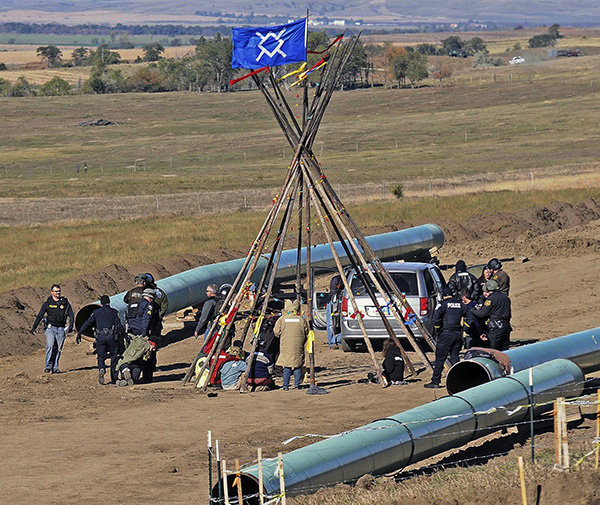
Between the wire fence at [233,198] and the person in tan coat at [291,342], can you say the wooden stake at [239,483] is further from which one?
the wire fence at [233,198]

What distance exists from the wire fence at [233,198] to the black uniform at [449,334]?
1224 inches

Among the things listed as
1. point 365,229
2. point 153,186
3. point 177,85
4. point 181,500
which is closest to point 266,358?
point 181,500

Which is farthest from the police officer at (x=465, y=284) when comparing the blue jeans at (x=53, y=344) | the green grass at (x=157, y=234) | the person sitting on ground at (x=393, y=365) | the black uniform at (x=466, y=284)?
the green grass at (x=157, y=234)

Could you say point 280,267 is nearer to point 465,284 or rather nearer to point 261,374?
point 465,284

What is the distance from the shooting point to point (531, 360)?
49.2 ft

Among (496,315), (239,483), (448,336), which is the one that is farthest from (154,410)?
(239,483)

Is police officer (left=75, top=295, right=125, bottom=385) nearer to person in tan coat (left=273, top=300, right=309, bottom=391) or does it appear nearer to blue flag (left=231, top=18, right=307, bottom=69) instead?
person in tan coat (left=273, top=300, right=309, bottom=391)

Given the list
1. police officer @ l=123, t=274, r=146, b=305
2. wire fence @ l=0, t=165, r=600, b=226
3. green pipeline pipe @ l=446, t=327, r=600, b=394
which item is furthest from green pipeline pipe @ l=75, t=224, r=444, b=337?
wire fence @ l=0, t=165, r=600, b=226

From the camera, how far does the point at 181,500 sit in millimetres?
10984

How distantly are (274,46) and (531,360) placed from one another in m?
6.84

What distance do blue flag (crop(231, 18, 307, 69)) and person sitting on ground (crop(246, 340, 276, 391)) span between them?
16.0ft

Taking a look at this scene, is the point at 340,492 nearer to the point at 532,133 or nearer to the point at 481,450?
the point at 481,450

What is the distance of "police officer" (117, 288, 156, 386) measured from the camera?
1717cm

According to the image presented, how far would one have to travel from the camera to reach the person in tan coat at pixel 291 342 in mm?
16531
